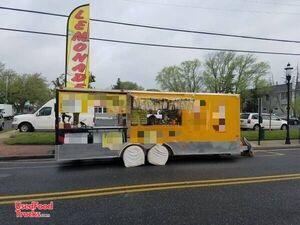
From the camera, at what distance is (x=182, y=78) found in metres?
86.3

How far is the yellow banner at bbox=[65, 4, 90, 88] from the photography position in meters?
17.2

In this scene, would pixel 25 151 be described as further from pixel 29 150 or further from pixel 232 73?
pixel 232 73

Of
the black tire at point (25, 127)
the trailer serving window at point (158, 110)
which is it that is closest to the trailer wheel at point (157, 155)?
the trailer serving window at point (158, 110)

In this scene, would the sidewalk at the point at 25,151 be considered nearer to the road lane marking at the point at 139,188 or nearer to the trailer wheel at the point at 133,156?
the trailer wheel at the point at 133,156

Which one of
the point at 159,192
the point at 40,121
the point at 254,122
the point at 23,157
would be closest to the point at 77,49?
the point at 23,157

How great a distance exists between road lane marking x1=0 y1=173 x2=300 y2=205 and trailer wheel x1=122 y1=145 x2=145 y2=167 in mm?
3038

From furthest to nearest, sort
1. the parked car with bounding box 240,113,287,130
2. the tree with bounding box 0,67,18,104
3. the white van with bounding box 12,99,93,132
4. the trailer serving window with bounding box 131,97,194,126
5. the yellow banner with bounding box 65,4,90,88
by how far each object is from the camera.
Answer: the tree with bounding box 0,67,18,104 → the parked car with bounding box 240,113,287,130 → the white van with bounding box 12,99,93,132 → the yellow banner with bounding box 65,4,90,88 → the trailer serving window with bounding box 131,97,194,126

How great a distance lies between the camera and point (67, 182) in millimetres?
8398

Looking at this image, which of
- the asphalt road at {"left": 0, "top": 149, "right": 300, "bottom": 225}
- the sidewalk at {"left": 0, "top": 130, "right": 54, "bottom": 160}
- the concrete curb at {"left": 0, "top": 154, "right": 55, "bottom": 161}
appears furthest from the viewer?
the sidewalk at {"left": 0, "top": 130, "right": 54, "bottom": 160}

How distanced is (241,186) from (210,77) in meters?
70.3

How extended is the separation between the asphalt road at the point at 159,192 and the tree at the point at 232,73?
65.2 metres
